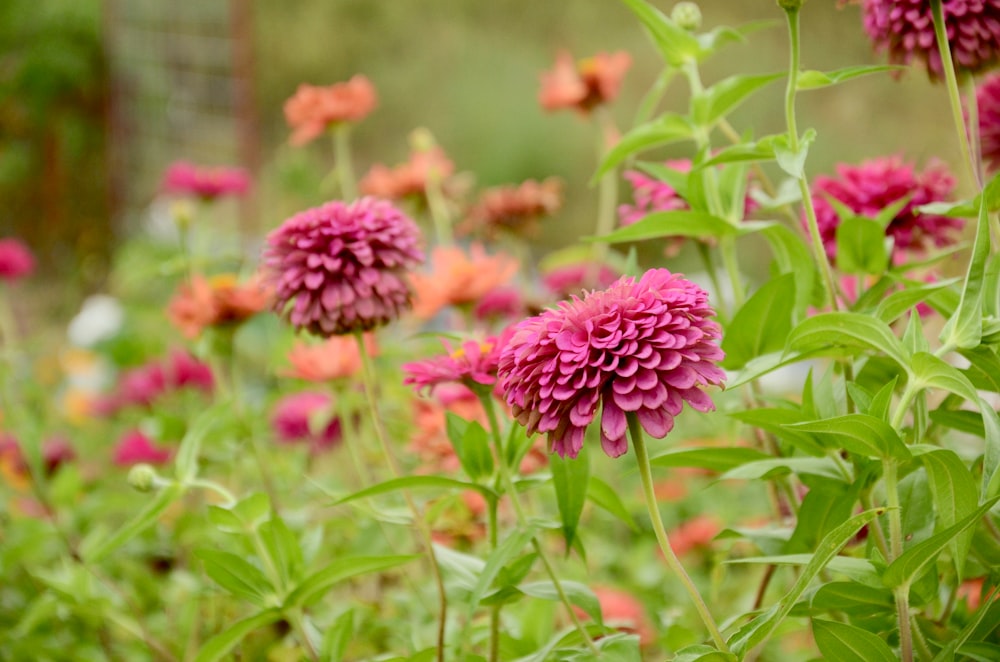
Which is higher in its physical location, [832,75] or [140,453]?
[832,75]

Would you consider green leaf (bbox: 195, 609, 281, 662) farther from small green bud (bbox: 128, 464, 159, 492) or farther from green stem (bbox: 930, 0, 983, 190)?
green stem (bbox: 930, 0, 983, 190)

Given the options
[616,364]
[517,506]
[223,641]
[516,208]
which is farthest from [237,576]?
[516,208]

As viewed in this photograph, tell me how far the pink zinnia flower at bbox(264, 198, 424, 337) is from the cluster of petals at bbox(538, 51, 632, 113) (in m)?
0.55

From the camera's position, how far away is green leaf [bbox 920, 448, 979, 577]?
39 centimetres

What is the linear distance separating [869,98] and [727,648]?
2129 millimetres

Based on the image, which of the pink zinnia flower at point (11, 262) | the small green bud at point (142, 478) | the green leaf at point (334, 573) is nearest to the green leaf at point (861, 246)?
the green leaf at point (334, 573)

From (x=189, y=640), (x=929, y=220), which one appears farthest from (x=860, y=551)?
(x=189, y=640)

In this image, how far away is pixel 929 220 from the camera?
1.98ft

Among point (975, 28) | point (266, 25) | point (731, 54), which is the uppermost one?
point (266, 25)

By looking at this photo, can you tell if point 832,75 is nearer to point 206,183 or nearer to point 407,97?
point 206,183

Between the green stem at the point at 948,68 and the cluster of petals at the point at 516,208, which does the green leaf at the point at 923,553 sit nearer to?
the green stem at the point at 948,68

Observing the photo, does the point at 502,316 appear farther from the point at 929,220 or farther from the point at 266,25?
the point at 266,25

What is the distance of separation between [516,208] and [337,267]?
1.78 feet

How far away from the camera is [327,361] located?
A: 0.79m
